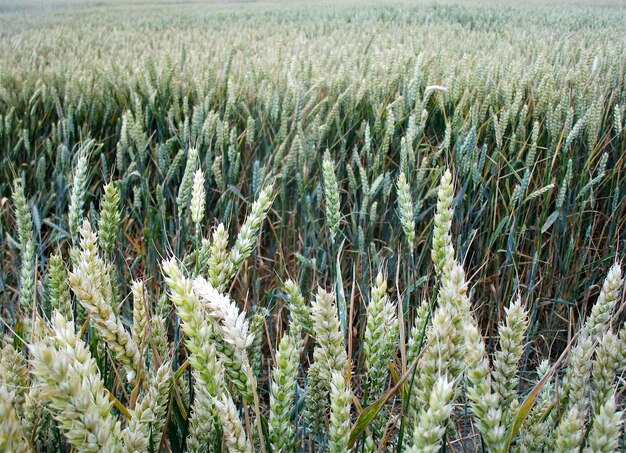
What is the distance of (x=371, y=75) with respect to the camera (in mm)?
1759

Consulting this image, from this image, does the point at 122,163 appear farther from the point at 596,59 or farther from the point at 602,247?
the point at 596,59

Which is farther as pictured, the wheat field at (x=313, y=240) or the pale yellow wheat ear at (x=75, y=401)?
the wheat field at (x=313, y=240)

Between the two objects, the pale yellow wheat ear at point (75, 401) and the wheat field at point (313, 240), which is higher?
the pale yellow wheat ear at point (75, 401)

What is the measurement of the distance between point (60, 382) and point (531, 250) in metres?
1.34

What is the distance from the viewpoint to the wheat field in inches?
17.2

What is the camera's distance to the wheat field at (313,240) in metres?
0.44

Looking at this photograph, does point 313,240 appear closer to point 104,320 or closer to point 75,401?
point 104,320

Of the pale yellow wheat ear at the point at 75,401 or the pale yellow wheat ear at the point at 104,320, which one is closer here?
the pale yellow wheat ear at the point at 75,401

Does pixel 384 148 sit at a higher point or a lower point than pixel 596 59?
lower

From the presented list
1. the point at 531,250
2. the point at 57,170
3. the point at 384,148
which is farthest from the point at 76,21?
the point at 531,250

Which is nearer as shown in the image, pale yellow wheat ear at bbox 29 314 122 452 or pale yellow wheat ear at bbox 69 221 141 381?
pale yellow wheat ear at bbox 29 314 122 452

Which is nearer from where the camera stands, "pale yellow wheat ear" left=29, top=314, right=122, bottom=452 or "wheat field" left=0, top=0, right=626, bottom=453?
"pale yellow wheat ear" left=29, top=314, right=122, bottom=452

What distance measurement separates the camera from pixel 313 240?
124cm

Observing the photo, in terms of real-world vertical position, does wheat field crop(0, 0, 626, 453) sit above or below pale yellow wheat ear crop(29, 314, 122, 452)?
below
